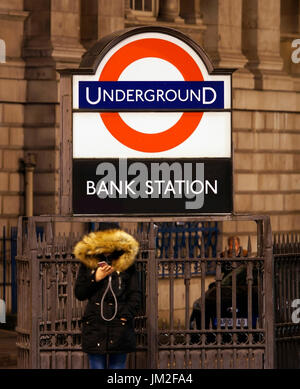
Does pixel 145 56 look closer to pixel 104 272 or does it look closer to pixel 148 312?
pixel 104 272

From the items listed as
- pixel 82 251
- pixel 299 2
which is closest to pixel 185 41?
pixel 82 251

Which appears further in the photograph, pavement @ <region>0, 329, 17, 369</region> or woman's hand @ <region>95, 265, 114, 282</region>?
pavement @ <region>0, 329, 17, 369</region>

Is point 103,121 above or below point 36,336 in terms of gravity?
above

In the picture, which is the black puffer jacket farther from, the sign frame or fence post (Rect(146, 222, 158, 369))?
the sign frame

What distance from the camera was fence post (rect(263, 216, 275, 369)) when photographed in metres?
15.2

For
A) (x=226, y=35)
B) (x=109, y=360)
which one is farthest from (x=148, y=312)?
(x=226, y=35)

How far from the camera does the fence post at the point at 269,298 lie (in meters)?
15.2

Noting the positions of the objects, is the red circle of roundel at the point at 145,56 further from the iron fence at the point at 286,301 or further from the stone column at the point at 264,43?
the stone column at the point at 264,43

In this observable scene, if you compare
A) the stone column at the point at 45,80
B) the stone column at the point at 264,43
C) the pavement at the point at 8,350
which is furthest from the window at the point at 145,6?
the pavement at the point at 8,350

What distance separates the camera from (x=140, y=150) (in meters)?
15.0

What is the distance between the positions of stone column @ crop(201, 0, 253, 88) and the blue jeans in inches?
754

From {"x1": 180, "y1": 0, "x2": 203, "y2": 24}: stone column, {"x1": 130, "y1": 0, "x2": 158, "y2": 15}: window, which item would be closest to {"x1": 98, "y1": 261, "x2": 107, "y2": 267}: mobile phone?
{"x1": 130, "y1": 0, "x2": 158, "y2": 15}: window
